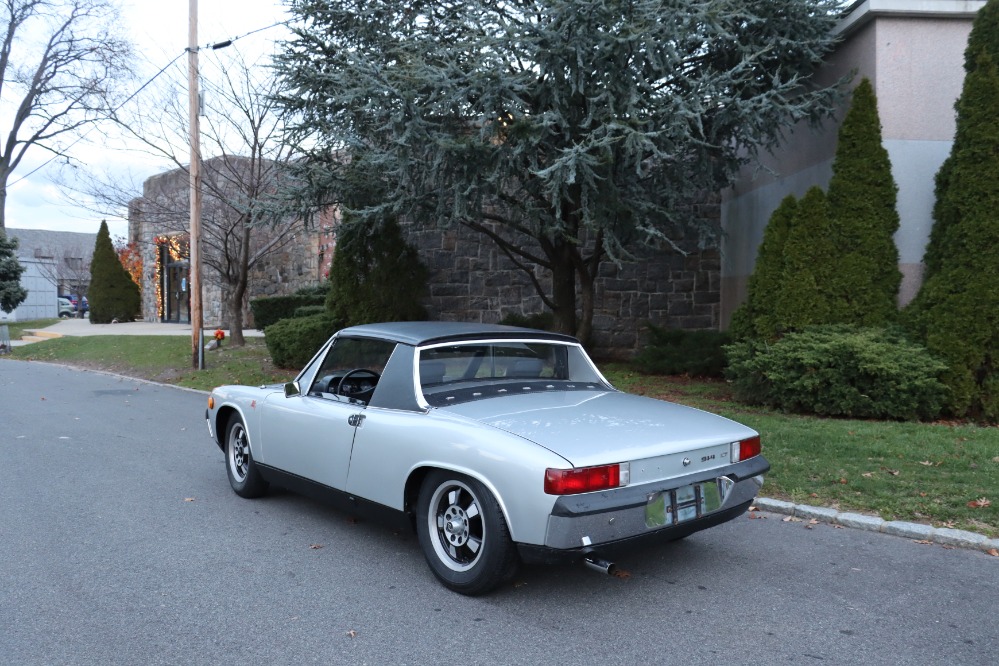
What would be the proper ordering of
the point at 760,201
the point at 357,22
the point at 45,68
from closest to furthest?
the point at 357,22 → the point at 760,201 → the point at 45,68

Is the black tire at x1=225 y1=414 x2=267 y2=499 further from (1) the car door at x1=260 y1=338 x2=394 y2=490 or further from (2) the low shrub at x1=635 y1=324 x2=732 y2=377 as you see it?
(2) the low shrub at x1=635 y1=324 x2=732 y2=377

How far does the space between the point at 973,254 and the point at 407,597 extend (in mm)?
7922

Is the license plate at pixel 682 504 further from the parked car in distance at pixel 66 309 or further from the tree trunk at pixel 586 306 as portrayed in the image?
the parked car in distance at pixel 66 309

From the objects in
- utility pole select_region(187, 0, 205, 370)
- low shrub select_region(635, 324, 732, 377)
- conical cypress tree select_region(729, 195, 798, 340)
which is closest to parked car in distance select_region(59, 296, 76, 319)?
utility pole select_region(187, 0, 205, 370)

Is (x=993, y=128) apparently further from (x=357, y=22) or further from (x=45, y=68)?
(x=45, y=68)

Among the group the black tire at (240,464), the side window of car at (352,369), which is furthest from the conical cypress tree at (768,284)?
the black tire at (240,464)

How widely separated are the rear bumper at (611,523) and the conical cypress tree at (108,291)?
32.8 m

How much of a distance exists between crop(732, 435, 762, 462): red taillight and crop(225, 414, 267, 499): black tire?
359 cm

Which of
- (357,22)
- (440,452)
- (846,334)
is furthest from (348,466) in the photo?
(357,22)

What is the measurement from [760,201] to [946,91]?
3.84 meters

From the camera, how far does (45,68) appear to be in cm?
3161

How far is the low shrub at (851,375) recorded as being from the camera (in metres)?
8.76

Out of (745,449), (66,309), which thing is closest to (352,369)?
(745,449)

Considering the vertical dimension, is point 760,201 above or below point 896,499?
above
